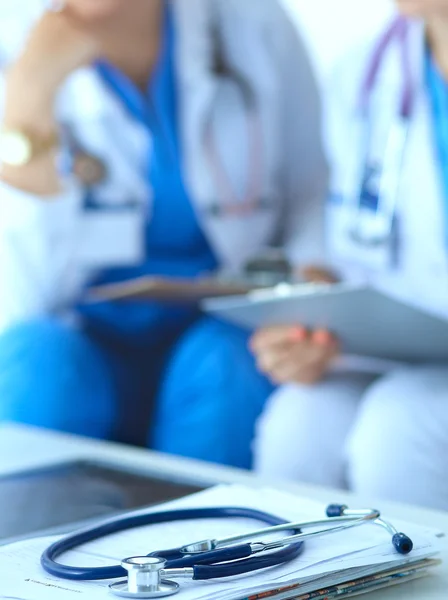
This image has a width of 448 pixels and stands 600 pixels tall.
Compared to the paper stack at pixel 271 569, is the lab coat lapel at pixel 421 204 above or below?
above

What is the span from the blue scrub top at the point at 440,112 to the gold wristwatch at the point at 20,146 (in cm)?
58

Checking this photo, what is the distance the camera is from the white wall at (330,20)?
1821 mm

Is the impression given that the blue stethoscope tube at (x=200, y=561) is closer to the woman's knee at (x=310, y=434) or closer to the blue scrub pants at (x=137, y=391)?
the woman's knee at (x=310, y=434)

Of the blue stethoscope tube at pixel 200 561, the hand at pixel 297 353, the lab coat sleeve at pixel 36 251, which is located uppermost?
the lab coat sleeve at pixel 36 251


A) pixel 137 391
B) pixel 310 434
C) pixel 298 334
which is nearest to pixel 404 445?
pixel 310 434

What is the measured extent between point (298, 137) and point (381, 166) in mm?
278

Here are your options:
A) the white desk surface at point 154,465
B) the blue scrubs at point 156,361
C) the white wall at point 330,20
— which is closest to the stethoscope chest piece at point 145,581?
the white desk surface at point 154,465

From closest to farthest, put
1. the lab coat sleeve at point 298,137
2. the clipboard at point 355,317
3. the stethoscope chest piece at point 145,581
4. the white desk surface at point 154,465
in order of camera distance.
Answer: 1. the stethoscope chest piece at point 145,581
2. the white desk surface at point 154,465
3. the clipboard at point 355,317
4. the lab coat sleeve at point 298,137

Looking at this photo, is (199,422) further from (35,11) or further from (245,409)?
(35,11)

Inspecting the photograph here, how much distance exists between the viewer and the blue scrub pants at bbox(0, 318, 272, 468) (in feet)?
4.50

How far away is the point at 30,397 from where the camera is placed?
140cm

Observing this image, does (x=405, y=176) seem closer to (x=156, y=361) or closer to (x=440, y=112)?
A: (x=440, y=112)

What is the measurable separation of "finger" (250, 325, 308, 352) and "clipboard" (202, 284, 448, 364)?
0.7 inches

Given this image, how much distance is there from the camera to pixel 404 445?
111 centimetres
